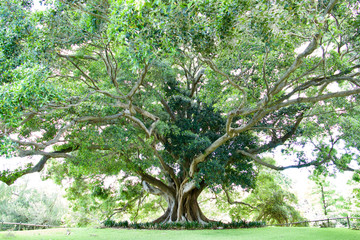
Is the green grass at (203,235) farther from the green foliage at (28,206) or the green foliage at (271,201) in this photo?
the green foliage at (28,206)

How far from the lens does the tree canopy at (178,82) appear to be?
4.27 m

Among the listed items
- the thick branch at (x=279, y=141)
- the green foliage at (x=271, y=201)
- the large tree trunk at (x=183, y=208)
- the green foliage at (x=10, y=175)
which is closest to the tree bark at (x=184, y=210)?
the large tree trunk at (x=183, y=208)

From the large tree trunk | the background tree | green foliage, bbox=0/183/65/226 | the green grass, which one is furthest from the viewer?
green foliage, bbox=0/183/65/226

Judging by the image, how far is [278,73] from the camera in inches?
278

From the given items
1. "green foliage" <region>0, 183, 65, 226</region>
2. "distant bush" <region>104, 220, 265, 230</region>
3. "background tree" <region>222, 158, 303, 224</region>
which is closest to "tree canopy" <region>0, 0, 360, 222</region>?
"distant bush" <region>104, 220, 265, 230</region>

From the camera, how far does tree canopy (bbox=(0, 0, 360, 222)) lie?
4.27m

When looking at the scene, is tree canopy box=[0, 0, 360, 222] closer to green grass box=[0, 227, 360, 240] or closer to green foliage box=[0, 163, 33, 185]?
green foliage box=[0, 163, 33, 185]

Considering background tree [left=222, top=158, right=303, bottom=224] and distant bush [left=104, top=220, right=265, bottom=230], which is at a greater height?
background tree [left=222, top=158, right=303, bottom=224]

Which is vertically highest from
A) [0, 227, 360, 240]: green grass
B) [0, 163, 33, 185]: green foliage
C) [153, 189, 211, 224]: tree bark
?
[0, 163, 33, 185]: green foliage

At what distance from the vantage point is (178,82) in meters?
11.3

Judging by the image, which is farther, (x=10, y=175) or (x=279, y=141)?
(x=279, y=141)

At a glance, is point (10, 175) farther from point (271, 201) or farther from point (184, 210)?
point (271, 201)

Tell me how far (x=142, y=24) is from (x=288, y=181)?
10.5m

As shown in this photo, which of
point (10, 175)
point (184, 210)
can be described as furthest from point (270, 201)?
point (10, 175)
